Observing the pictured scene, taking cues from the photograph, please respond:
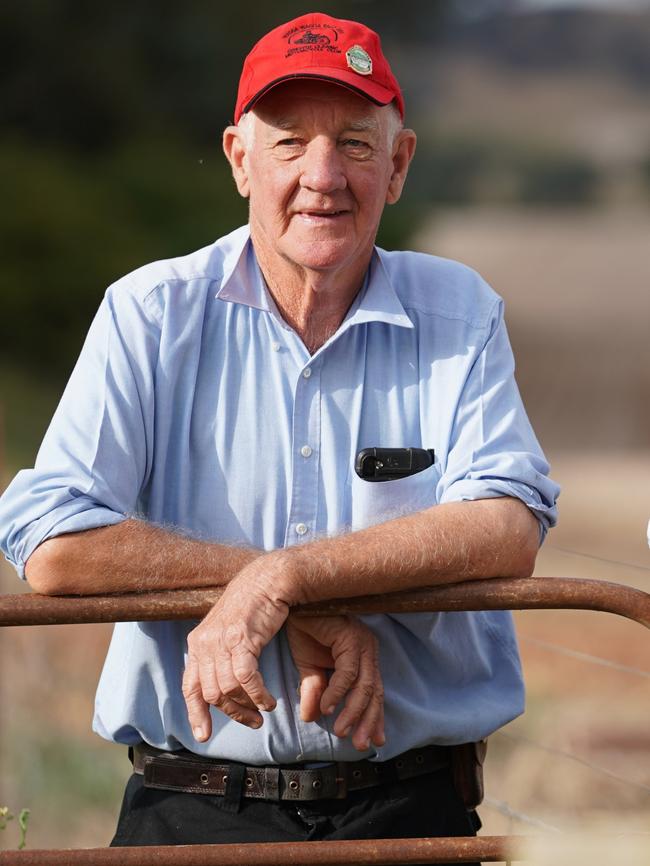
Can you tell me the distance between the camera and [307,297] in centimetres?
240

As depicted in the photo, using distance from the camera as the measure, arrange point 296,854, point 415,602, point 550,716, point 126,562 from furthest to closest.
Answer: point 550,716, point 126,562, point 415,602, point 296,854

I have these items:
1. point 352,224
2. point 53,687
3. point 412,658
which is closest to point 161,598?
point 412,658

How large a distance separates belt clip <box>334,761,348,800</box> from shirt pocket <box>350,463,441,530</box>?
391mm

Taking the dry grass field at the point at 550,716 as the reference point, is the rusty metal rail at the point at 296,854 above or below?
above

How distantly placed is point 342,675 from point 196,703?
25cm

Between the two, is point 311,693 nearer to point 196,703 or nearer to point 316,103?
point 196,703

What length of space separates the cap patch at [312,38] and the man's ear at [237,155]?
0.57 feet

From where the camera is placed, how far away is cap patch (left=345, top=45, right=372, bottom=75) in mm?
2312

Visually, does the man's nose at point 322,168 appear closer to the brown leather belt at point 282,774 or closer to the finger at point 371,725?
the finger at point 371,725

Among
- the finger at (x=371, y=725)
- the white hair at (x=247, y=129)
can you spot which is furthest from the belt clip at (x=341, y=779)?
the white hair at (x=247, y=129)

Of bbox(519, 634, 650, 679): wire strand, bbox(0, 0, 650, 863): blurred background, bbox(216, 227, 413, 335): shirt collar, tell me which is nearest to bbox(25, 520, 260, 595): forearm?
bbox(216, 227, 413, 335): shirt collar

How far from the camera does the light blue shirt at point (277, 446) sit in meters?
2.24

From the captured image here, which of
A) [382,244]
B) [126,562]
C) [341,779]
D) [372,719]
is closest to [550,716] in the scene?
[341,779]

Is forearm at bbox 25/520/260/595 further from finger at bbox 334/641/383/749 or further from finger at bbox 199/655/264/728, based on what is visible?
finger at bbox 334/641/383/749
